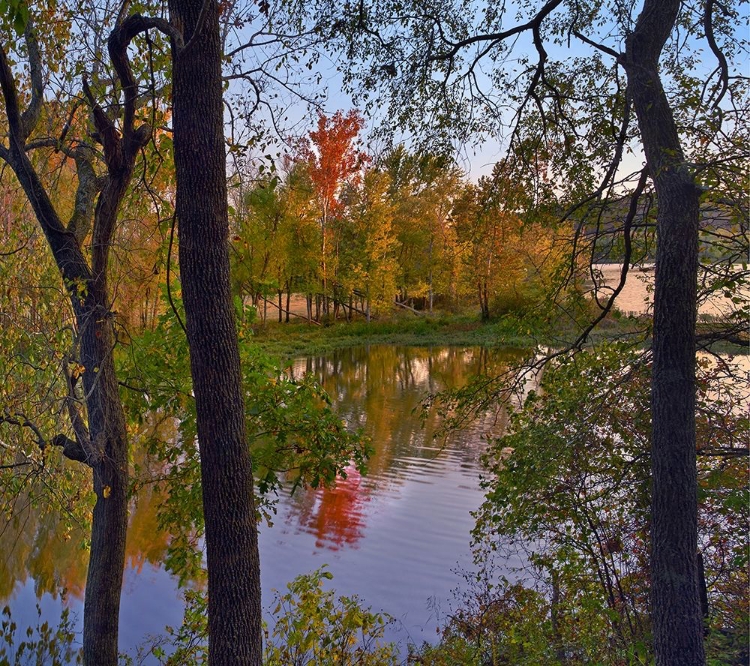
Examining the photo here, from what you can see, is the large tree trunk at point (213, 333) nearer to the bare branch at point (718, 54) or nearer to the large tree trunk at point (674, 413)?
the large tree trunk at point (674, 413)

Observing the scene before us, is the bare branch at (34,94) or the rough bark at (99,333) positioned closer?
the rough bark at (99,333)

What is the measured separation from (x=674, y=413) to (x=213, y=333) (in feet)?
8.61

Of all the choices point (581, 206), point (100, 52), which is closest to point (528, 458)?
point (581, 206)

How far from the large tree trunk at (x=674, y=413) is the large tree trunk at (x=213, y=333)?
2317 mm

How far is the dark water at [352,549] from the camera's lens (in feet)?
25.6

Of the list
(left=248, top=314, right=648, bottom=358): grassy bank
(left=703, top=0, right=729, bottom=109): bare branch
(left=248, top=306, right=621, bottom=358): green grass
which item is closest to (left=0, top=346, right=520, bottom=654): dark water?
(left=703, top=0, right=729, bottom=109): bare branch

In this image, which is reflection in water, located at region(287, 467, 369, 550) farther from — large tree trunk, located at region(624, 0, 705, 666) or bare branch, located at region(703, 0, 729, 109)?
bare branch, located at region(703, 0, 729, 109)

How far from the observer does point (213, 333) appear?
349 centimetres

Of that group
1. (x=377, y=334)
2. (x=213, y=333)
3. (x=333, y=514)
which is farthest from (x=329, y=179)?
(x=213, y=333)

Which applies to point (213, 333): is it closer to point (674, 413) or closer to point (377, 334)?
point (674, 413)

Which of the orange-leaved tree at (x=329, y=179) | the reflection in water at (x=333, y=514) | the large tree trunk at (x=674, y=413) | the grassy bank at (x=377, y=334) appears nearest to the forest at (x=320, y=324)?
the large tree trunk at (x=674, y=413)

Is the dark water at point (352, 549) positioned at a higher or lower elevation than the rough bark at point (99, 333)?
lower

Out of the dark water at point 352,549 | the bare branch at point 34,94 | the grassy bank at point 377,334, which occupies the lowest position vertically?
the dark water at point 352,549

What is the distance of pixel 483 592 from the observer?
292 inches
